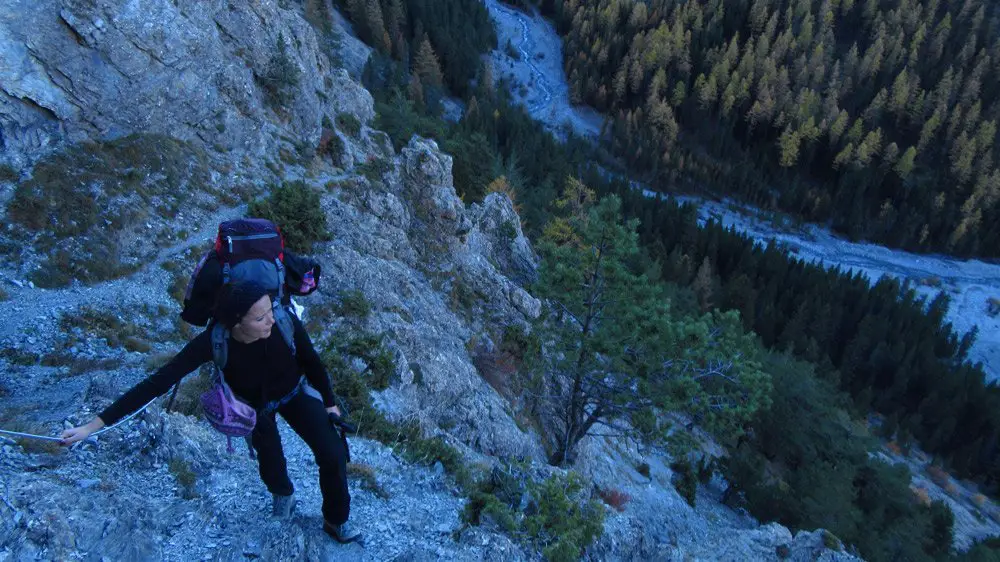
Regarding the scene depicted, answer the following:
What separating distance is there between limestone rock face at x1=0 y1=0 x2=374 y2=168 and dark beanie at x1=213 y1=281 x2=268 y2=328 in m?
12.3

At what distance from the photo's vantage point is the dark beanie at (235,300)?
3676mm

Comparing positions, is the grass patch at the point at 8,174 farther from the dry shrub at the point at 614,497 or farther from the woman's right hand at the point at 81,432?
the dry shrub at the point at 614,497

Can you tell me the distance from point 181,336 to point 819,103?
10147 centimetres

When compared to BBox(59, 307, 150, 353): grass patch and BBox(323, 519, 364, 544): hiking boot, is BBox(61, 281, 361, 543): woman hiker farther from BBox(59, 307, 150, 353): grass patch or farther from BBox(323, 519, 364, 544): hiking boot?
BBox(59, 307, 150, 353): grass patch

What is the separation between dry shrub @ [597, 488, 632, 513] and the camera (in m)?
14.2

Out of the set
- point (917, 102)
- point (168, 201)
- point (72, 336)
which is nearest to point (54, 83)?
point (168, 201)

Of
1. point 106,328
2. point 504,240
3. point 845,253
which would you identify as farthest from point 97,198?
point 845,253

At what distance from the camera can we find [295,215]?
46.8ft

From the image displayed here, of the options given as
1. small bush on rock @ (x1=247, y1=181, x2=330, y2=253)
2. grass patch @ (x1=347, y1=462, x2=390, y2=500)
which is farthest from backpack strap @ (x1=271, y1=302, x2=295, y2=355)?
small bush on rock @ (x1=247, y1=181, x2=330, y2=253)

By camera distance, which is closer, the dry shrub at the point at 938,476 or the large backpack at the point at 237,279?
the large backpack at the point at 237,279

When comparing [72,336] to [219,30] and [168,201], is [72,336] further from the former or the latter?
[219,30]

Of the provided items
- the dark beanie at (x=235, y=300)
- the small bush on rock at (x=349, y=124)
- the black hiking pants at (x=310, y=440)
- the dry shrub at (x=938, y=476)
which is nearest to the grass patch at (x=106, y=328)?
the black hiking pants at (x=310, y=440)

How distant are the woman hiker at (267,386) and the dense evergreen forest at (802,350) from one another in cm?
875

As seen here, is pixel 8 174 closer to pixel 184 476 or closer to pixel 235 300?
pixel 184 476
